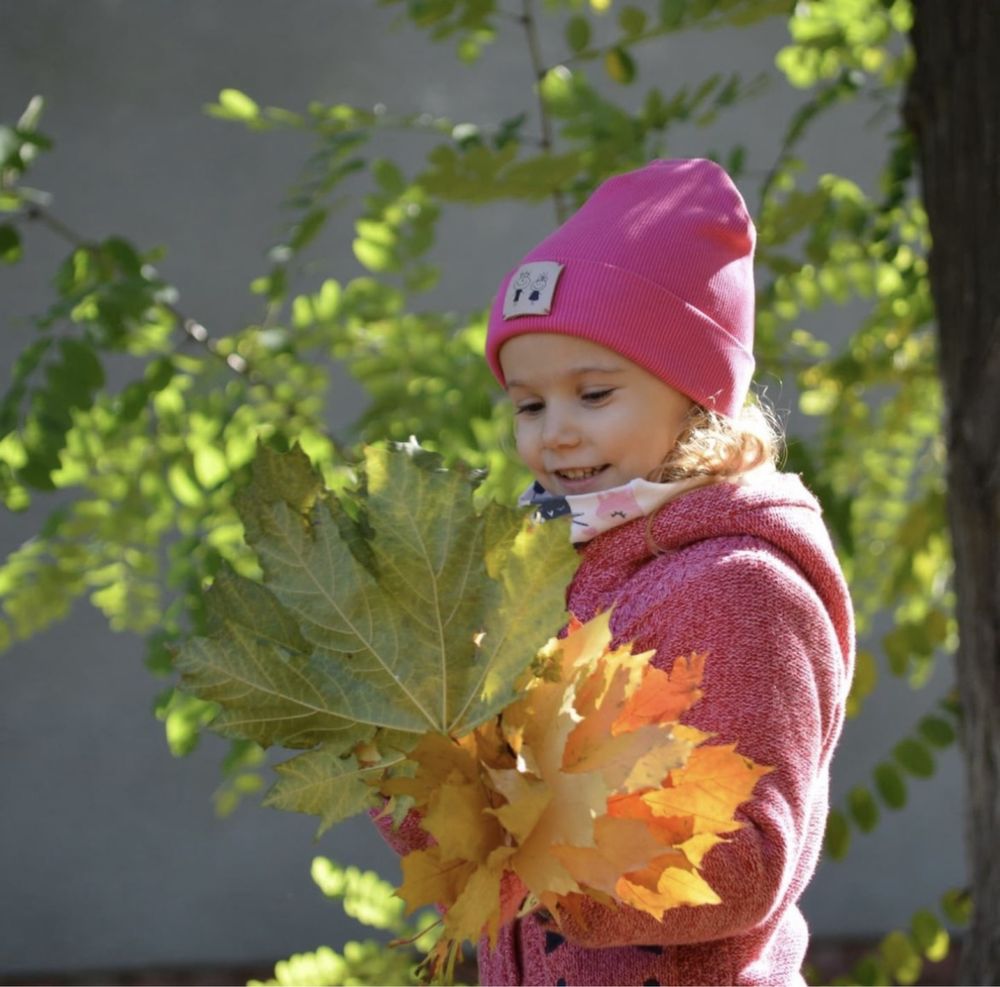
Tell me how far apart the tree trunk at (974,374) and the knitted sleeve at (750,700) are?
1.18 m

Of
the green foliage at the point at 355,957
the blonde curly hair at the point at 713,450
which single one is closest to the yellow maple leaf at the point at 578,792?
the blonde curly hair at the point at 713,450

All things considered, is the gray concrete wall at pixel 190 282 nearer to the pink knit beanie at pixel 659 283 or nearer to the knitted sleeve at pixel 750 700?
the pink knit beanie at pixel 659 283

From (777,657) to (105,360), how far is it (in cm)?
336

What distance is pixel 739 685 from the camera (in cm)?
135

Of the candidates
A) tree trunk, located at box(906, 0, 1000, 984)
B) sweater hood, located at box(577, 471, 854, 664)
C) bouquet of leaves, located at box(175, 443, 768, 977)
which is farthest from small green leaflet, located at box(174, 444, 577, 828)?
tree trunk, located at box(906, 0, 1000, 984)

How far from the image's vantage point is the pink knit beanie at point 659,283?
156cm

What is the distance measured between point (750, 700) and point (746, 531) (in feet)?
0.60

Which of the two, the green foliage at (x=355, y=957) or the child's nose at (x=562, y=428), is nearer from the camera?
the child's nose at (x=562, y=428)

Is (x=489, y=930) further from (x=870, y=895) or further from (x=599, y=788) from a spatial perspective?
(x=870, y=895)

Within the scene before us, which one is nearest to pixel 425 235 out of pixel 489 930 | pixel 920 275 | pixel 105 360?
pixel 920 275

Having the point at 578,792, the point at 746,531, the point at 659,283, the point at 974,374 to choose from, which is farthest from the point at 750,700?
the point at 974,374

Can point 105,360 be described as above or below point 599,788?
above

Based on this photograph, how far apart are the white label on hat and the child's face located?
0.03m

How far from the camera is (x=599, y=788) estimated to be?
106cm
